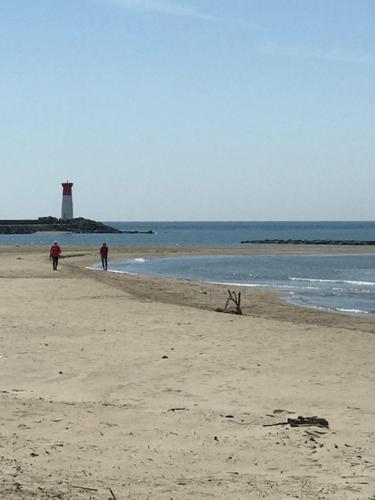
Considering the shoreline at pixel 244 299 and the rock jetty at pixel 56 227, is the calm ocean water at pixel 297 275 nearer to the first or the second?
the shoreline at pixel 244 299

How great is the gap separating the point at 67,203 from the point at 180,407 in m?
157

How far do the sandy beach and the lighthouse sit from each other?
13632 centimetres

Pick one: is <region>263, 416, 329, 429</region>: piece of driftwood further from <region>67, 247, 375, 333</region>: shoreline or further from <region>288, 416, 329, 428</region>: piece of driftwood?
<region>67, 247, 375, 333</region>: shoreline

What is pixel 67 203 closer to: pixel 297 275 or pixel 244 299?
pixel 297 275

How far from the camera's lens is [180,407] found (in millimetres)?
8805

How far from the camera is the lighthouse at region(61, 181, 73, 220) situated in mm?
153000

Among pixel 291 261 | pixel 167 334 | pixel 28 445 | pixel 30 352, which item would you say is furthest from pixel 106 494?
pixel 291 261

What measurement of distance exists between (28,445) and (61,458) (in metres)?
0.48

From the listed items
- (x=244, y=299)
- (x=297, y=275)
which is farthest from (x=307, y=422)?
(x=297, y=275)

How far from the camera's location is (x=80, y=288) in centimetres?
2766

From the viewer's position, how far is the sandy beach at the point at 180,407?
6.01 metres

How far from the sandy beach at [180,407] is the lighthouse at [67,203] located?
13632 centimetres

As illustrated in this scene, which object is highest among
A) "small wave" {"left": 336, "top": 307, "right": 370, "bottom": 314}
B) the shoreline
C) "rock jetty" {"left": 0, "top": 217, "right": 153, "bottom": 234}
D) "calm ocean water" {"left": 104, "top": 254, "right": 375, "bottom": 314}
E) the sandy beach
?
"rock jetty" {"left": 0, "top": 217, "right": 153, "bottom": 234}

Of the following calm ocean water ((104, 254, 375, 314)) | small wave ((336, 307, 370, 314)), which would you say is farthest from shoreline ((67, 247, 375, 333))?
calm ocean water ((104, 254, 375, 314))
